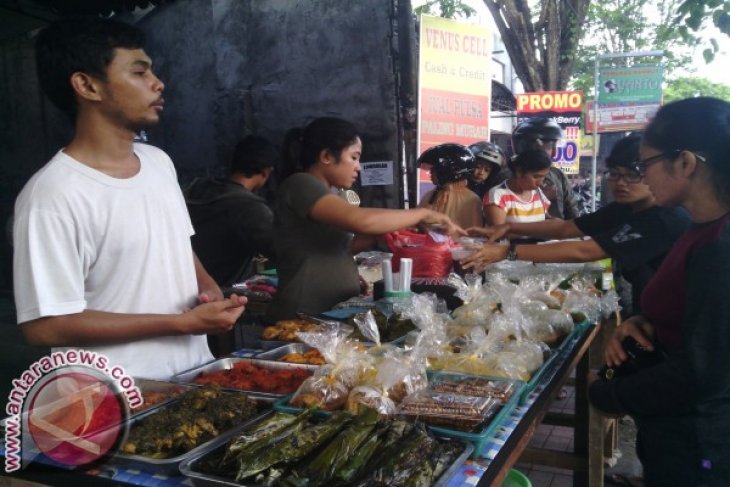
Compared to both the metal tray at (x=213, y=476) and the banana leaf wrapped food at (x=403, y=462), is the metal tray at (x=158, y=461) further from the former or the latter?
the banana leaf wrapped food at (x=403, y=462)

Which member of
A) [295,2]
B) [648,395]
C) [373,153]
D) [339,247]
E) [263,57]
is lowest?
[648,395]

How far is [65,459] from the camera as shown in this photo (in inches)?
52.0

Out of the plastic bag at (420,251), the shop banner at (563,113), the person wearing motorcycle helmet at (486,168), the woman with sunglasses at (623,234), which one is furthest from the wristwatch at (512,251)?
the shop banner at (563,113)

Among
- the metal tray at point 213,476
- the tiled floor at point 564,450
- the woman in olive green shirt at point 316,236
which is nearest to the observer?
the metal tray at point 213,476

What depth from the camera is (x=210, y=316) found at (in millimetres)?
1779

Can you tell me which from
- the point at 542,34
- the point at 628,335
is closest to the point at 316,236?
the point at 628,335

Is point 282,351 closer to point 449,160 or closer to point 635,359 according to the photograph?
point 635,359

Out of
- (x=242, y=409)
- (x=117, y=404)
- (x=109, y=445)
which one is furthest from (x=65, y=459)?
(x=242, y=409)

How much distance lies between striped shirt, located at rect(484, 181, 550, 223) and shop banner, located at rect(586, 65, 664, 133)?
10.9m

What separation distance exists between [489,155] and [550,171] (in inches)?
28.1

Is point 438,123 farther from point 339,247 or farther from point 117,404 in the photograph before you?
point 117,404

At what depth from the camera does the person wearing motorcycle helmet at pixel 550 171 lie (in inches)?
230

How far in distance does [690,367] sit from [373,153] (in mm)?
4166

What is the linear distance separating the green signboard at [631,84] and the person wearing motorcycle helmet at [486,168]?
33.6 feet
